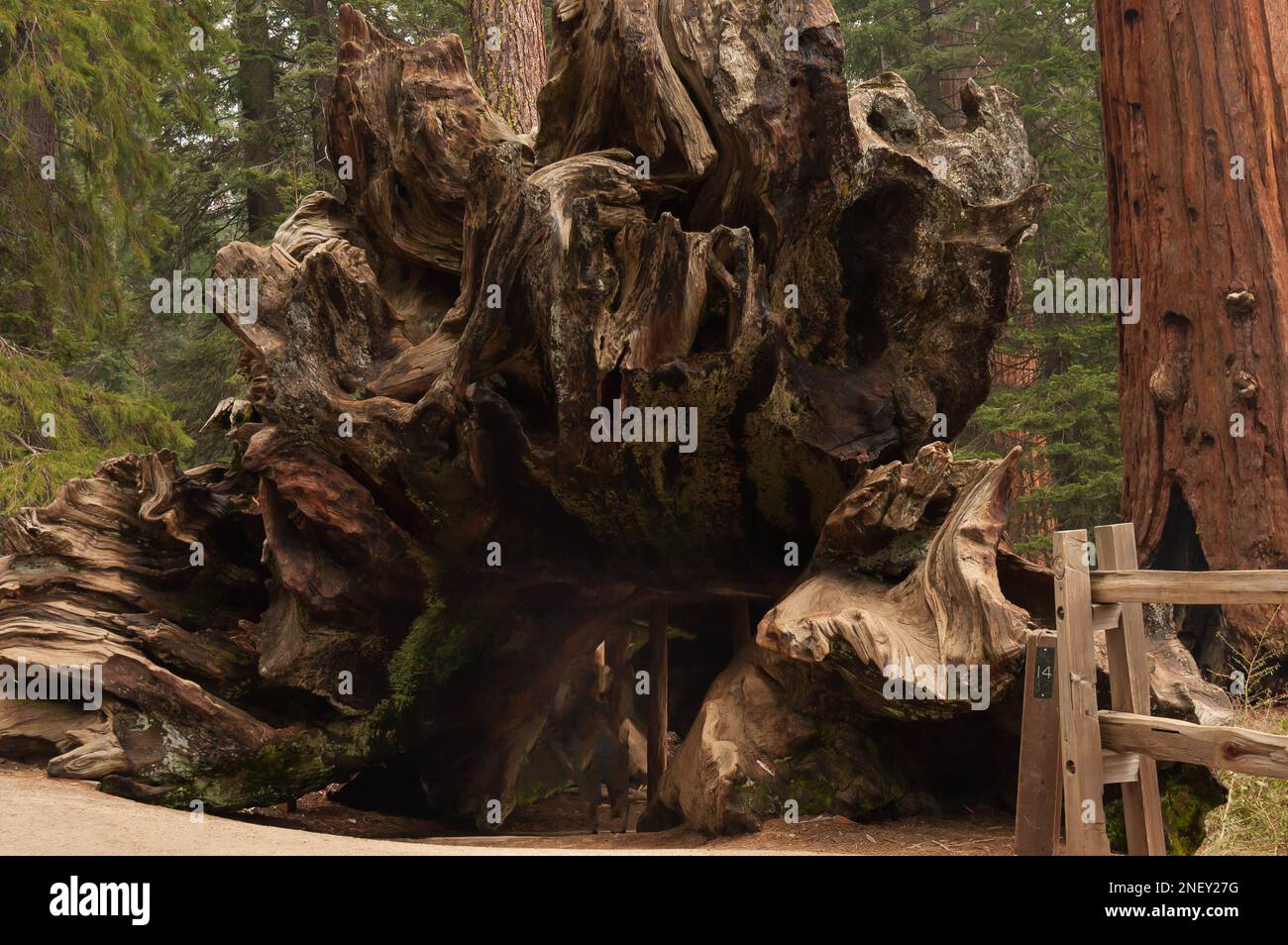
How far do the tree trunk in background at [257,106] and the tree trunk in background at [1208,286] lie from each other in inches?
452

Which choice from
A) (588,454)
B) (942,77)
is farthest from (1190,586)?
(942,77)

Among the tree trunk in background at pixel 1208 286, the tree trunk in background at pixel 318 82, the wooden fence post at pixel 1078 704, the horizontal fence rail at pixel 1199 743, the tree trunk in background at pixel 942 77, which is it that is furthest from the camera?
the tree trunk in background at pixel 942 77

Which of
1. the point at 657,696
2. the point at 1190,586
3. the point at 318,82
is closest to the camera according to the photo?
the point at 1190,586

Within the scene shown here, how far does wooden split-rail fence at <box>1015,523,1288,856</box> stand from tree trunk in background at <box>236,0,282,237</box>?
13484mm

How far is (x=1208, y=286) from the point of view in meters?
7.65

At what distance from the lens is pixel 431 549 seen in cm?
639

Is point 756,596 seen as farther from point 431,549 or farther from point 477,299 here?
point 477,299

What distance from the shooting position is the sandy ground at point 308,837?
13.6 ft

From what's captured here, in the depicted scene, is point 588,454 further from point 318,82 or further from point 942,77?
point 942,77

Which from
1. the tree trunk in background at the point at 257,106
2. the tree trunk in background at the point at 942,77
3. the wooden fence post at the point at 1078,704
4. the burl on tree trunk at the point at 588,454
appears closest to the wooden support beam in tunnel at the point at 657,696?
the burl on tree trunk at the point at 588,454

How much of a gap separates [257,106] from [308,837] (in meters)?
15.1

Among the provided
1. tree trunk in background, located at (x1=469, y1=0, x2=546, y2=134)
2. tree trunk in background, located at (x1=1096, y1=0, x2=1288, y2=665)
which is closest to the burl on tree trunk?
tree trunk in background, located at (x1=1096, y1=0, x2=1288, y2=665)

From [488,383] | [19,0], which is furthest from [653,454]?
[19,0]

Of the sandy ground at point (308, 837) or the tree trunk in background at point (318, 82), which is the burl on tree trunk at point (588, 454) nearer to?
the sandy ground at point (308, 837)
